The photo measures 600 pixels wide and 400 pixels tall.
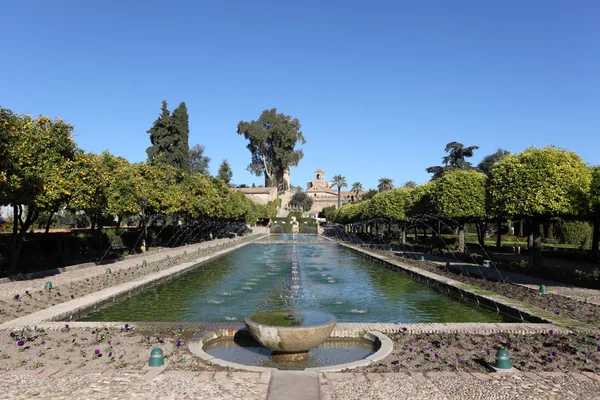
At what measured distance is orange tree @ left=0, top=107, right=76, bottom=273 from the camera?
11641 mm

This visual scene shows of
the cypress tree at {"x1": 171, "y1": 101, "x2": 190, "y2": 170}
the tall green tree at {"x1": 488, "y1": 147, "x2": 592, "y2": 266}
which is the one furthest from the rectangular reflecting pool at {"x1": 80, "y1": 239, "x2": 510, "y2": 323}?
the cypress tree at {"x1": 171, "y1": 101, "x2": 190, "y2": 170}

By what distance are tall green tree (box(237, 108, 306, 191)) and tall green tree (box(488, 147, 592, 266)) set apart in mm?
57471

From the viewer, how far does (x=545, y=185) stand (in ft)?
48.2

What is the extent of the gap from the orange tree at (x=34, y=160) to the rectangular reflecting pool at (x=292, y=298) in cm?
419

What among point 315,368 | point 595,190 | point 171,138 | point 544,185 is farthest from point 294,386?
point 171,138

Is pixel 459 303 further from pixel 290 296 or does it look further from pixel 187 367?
pixel 187 367

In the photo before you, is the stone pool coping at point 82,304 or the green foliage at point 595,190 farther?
the green foliage at point 595,190

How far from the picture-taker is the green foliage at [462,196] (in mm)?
21891

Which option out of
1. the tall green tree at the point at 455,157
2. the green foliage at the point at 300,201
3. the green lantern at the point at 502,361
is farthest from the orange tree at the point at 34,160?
the green foliage at the point at 300,201

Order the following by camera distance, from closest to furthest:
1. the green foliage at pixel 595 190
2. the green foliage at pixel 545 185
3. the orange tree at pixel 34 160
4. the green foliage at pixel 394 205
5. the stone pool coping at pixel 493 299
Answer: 1. the stone pool coping at pixel 493 299
2. the orange tree at pixel 34 160
3. the green foliage at pixel 595 190
4. the green foliage at pixel 545 185
5. the green foliage at pixel 394 205

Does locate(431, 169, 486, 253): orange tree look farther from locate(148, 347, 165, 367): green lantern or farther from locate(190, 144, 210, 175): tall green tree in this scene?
locate(190, 144, 210, 175): tall green tree

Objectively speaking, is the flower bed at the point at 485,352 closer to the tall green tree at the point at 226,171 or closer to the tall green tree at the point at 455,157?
the tall green tree at the point at 455,157

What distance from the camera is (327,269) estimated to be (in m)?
19.8

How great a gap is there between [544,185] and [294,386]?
42.9ft
